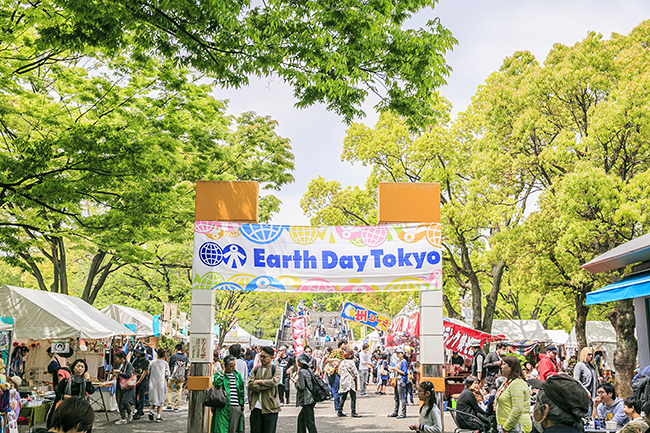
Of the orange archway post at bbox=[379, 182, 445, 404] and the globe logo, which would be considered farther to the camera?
the orange archway post at bbox=[379, 182, 445, 404]

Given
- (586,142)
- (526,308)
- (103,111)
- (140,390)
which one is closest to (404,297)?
(526,308)

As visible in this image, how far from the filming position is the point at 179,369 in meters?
16.4

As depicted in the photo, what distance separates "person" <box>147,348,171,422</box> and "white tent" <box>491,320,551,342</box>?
2193 cm

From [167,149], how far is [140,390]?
6.32 metres

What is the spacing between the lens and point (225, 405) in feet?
27.9

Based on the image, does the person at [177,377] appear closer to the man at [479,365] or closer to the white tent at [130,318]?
the white tent at [130,318]

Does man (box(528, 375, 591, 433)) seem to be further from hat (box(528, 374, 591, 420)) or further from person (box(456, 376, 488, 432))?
person (box(456, 376, 488, 432))

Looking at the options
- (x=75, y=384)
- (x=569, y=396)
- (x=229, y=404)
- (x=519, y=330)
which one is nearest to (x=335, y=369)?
(x=229, y=404)

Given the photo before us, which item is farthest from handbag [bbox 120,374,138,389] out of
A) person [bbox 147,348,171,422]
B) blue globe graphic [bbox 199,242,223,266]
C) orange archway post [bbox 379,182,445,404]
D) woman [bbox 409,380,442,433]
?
woman [bbox 409,380,442,433]

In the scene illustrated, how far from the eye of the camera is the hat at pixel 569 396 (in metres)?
3.08

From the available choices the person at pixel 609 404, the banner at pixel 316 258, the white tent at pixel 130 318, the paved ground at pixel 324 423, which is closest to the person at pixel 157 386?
the paved ground at pixel 324 423

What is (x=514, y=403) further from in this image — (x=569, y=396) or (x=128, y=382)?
(x=128, y=382)

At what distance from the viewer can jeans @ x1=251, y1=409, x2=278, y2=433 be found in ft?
28.2

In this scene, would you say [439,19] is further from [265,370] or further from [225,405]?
[225,405]
